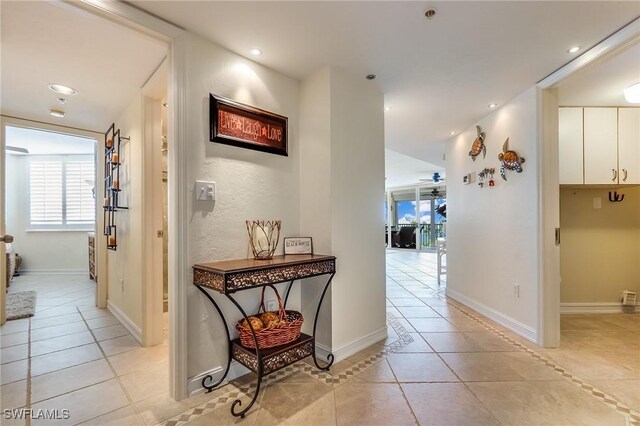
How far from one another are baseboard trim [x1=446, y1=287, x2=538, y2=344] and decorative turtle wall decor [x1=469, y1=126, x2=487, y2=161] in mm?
1742

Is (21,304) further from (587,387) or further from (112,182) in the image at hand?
(587,387)

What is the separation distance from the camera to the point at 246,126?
6.80 ft

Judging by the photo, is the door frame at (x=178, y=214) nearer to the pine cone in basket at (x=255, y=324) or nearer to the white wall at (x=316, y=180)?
the pine cone in basket at (x=255, y=324)

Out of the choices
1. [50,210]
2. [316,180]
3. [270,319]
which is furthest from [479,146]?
[50,210]

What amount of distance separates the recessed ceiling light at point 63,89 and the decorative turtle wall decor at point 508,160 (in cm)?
396

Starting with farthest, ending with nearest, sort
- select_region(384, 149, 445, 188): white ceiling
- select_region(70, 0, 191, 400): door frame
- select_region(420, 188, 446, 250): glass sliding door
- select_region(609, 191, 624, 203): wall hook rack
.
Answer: select_region(420, 188, 446, 250): glass sliding door
select_region(384, 149, 445, 188): white ceiling
select_region(609, 191, 624, 203): wall hook rack
select_region(70, 0, 191, 400): door frame

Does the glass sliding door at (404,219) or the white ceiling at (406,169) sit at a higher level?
the white ceiling at (406,169)

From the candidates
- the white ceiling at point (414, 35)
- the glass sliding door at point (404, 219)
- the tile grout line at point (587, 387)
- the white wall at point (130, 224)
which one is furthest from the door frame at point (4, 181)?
the glass sliding door at point (404, 219)

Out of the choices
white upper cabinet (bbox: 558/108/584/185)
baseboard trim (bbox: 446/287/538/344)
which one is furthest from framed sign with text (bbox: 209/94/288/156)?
white upper cabinet (bbox: 558/108/584/185)

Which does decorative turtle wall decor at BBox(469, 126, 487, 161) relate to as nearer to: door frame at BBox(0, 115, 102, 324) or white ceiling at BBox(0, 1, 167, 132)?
white ceiling at BBox(0, 1, 167, 132)

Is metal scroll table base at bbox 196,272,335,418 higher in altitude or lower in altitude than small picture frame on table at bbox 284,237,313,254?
lower

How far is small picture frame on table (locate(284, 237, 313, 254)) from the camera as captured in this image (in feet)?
7.30

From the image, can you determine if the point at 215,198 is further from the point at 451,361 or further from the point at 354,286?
the point at 451,361

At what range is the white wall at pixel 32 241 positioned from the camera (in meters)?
5.68
